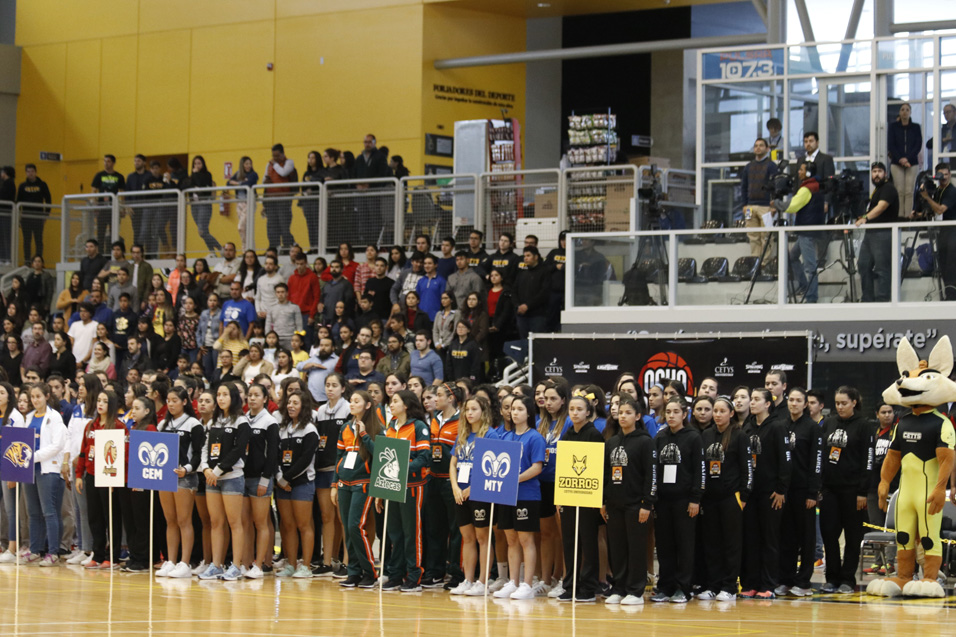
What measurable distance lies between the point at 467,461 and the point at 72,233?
586 inches

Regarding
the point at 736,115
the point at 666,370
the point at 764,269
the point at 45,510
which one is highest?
the point at 736,115

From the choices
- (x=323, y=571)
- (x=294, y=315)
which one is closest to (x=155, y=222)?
(x=294, y=315)

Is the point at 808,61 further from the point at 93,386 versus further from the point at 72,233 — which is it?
the point at 72,233

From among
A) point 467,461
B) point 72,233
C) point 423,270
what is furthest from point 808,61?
point 72,233

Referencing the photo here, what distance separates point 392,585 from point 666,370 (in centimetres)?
501

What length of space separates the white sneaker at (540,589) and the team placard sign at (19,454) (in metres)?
5.74

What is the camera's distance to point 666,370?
16.7 m

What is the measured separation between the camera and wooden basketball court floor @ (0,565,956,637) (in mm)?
10383

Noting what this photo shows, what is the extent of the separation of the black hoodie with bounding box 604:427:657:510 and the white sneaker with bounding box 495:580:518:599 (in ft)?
3.72

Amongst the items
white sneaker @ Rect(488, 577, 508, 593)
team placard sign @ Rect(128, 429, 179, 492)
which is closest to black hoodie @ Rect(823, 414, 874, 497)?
white sneaker @ Rect(488, 577, 508, 593)

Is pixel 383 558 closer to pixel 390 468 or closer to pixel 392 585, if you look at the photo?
pixel 392 585

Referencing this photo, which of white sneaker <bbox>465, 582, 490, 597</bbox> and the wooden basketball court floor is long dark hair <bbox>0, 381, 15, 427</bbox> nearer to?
the wooden basketball court floor

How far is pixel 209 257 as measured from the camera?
23.8 metres

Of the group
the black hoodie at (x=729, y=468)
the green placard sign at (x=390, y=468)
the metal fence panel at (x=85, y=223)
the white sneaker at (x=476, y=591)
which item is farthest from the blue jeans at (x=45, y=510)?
the metal fence panel at (x=85, y=223)
